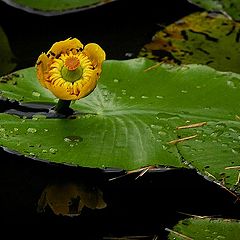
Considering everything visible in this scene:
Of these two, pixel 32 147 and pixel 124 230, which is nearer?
pixel 124 230

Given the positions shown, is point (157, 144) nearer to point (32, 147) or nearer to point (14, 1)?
point (32, 147)

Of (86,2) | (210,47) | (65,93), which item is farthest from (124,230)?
(86,2)

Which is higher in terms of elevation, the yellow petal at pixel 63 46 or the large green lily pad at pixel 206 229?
the yellow petal at pixel 63 46

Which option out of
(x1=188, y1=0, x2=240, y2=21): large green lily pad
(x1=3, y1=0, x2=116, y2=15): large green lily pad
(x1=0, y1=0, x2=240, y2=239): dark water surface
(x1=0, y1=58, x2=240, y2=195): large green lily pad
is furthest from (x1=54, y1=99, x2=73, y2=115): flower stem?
(x1=188, y1=0, x2=240, y2=21): large green lily pad

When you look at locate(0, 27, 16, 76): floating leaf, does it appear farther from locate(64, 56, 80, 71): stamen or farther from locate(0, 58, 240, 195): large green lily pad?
locate(64, 56, 80, 71): stamen

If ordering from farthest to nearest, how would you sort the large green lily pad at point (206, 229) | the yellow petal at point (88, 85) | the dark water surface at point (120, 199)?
the yellow petal at point (88, 85), the dark water surface at point (120, 199), the large green lily pad at point (206, 229)

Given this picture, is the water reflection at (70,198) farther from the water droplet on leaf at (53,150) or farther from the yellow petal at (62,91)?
the yellow petal at (62,91)

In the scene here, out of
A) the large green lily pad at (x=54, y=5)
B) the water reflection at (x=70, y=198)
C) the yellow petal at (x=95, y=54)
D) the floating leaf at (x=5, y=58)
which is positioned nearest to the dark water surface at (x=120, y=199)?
the water reflection at (x=70, y=198)
